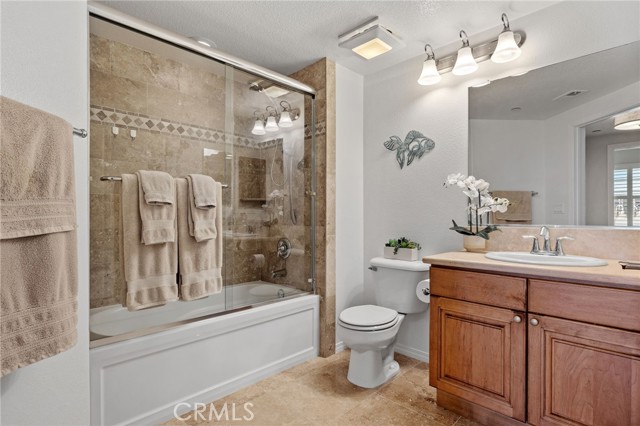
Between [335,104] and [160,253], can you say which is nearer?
[160,253]

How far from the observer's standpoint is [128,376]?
5.28 ft

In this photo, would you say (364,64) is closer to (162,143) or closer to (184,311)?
(162,143)

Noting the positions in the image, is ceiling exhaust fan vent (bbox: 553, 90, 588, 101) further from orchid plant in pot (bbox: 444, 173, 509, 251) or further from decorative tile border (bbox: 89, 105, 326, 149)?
decorative tile border (bbox: 89, 105, 326, 149)

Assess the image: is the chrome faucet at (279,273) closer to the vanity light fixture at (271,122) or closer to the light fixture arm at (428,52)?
the vanity light fixture at (271,122)

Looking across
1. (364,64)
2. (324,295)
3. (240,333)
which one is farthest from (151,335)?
(364,64)

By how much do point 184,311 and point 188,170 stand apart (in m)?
0.94

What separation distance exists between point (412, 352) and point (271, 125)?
2.07m

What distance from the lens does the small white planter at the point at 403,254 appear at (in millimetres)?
2383

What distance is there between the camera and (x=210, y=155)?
2361 mm

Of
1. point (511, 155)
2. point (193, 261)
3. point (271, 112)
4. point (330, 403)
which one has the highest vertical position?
point (271, 112)

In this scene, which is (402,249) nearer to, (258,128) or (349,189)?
→ (349,189)

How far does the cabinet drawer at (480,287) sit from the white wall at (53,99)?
173cm

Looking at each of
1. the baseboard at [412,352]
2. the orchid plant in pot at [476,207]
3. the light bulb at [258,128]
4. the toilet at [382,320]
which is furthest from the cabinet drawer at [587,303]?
the light bulb at [258,128]

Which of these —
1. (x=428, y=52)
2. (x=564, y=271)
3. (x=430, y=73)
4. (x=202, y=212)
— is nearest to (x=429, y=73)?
(x=430, y=73)
